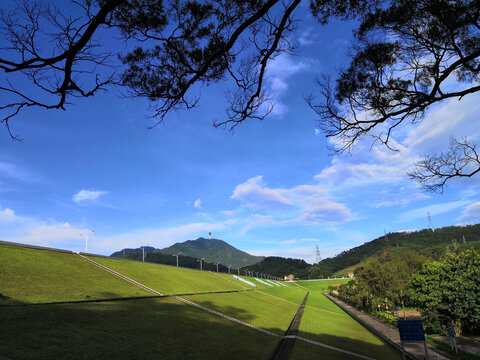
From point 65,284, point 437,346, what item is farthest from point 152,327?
point 437,346

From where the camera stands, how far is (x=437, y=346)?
91.5ft

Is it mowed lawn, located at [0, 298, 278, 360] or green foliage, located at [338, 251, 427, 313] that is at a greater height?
Result: mowed lawn, located at [0, 298, 278, 360]

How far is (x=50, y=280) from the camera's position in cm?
2067

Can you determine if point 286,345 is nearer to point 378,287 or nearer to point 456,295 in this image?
point 456,295

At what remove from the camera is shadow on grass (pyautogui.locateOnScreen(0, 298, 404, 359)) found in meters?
10.3

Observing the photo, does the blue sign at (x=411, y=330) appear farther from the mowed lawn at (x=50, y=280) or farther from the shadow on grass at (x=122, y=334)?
the mowed lawn at (x=50, y=280)

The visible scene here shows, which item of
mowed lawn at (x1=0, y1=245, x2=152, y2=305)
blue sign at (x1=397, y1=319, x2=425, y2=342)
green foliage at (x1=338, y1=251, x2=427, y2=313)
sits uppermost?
mowed lawn at (x1=0, y1=245, x2=152, y2=305)

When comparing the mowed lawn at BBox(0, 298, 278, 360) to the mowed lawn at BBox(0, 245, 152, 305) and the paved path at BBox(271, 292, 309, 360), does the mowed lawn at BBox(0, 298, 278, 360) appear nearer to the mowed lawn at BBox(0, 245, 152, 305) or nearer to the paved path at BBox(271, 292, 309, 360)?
the paved path at BBox(271, 292, 309, 360)

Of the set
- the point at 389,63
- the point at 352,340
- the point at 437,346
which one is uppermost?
the point at 389,63

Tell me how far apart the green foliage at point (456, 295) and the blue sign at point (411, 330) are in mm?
20229

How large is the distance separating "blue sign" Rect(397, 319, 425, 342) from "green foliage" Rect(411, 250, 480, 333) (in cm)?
2023

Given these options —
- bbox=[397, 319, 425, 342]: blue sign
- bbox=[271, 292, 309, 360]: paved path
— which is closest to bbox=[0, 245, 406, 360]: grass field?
bbox=[271, 292, 309, 360]: paved path

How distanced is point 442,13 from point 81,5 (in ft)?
28.4

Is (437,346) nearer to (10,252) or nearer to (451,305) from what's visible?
(451,305)
